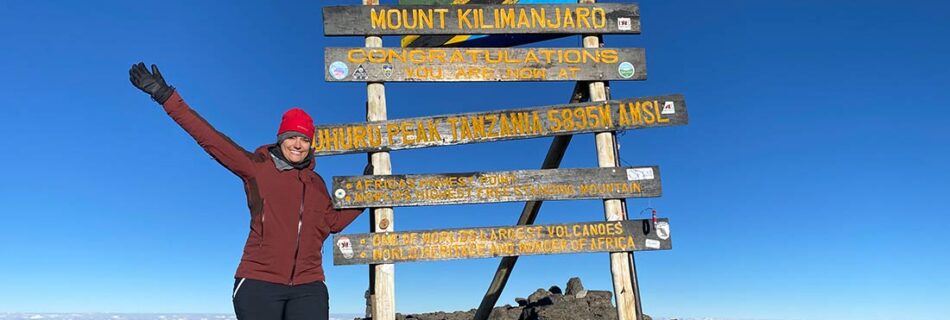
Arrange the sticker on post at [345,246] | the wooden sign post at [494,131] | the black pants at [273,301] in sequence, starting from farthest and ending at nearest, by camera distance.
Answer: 1. the wooden sign post at [494,131]
2. the sticker on post at [345,246]
3. the black pants at [273,301]

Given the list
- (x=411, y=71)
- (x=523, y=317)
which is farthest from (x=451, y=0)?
(x=523, y=317)

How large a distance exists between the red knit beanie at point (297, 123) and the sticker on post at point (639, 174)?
456 cm

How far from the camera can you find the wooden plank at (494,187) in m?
7.96

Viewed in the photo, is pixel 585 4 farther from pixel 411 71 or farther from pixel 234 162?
pixel 234 162

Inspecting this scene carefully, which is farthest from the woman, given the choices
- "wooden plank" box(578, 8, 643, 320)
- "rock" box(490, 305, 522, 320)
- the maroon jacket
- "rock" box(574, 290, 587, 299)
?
"rock" box(574, 290, 587, 299)

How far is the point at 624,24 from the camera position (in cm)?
895

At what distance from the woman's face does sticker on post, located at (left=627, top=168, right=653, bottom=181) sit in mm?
4611

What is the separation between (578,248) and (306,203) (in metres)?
4.05

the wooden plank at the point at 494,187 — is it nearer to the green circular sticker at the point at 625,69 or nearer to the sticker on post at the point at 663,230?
the sticker on post at the point at 663,230

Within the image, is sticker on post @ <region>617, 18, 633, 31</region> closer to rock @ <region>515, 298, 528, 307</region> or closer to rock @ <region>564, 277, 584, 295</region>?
rock @ <region>564, 277, 584, 295</region>

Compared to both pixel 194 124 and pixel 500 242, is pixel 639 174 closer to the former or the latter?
pixel 500 242

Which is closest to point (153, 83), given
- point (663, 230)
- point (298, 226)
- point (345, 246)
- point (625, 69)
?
point (298, 226)

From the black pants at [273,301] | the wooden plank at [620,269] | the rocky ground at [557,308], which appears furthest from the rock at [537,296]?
the black pants at [273,301]

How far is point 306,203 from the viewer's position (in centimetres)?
505
